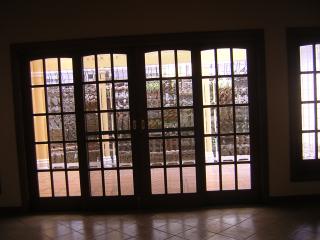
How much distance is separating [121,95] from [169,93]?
0.64 m

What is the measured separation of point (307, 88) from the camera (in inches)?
181

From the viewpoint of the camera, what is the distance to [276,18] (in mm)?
4488

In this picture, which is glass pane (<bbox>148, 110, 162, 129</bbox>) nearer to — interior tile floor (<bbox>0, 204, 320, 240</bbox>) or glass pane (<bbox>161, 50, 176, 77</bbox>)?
glass pane (<bbox>161, 50, 176, 77</bbox>)

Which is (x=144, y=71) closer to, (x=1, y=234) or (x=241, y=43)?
(x=241, y=43)

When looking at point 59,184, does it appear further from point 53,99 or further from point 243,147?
point 243,147

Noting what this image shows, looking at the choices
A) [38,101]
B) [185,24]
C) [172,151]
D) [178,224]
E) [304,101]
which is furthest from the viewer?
[38,101]

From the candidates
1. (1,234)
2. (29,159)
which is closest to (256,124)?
(29,159)

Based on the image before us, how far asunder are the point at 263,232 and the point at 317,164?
150 centimetres

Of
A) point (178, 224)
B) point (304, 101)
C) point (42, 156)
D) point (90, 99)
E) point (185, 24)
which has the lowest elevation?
point (178, 224)

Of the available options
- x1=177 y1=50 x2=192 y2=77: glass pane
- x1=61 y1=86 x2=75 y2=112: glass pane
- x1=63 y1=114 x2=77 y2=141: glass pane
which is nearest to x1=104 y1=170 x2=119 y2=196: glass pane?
x1=63 y1=114 x2=77 y2=141: glass pane

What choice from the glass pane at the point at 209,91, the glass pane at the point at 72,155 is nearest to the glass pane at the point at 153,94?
the glass pane at the point at 209,91

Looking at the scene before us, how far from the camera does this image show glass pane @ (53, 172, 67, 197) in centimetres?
A: 484

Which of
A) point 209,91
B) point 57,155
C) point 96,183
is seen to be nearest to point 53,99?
point 57,155

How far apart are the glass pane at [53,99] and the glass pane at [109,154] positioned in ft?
2.65
